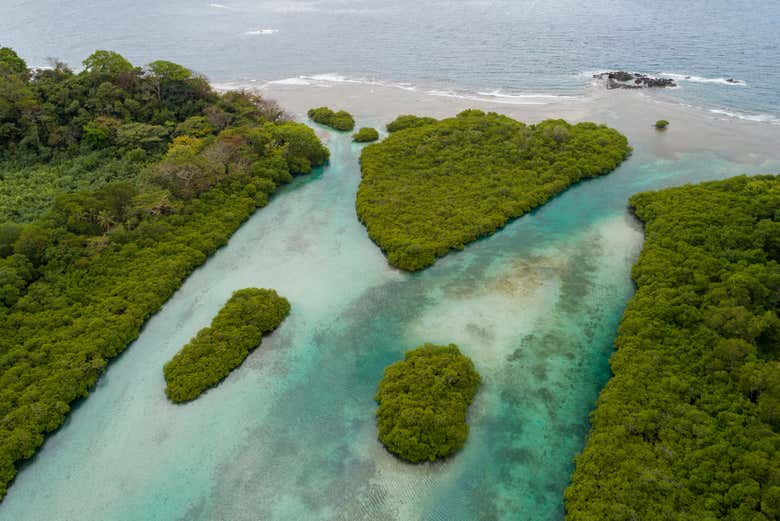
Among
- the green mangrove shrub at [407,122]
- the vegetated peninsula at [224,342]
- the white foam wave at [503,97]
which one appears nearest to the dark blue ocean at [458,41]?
the white foam wave at [503,97]

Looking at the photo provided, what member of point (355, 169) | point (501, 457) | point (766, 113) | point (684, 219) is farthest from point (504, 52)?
point (501, 457)

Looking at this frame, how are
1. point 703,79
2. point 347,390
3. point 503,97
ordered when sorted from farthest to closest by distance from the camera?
1. point 703,79
2. point 503,97
3. point 347,390

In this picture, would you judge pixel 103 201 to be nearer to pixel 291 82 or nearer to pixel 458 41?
pixel 291 82

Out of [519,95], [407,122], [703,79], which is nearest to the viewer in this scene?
[407,122]

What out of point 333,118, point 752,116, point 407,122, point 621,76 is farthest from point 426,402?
point 621,76

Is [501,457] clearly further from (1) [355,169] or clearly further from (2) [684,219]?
(1) [355,169]

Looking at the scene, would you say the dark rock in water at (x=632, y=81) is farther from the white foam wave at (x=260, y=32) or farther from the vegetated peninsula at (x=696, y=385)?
the white foam wave at (x=260, y=32)
